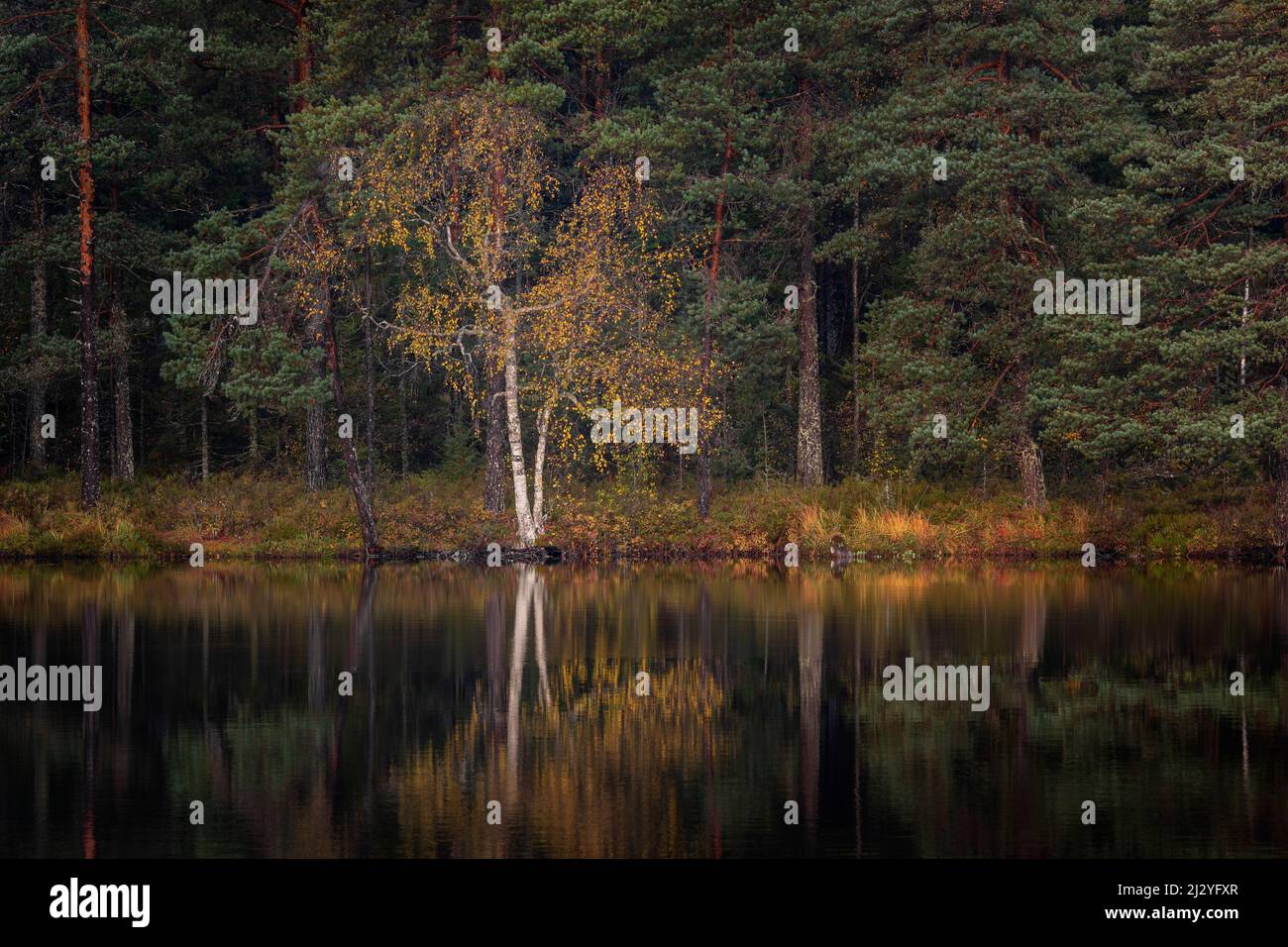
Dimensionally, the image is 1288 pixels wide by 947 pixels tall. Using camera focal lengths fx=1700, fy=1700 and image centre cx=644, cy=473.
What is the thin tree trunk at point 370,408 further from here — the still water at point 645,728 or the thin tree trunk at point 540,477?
the still water at point 645,728

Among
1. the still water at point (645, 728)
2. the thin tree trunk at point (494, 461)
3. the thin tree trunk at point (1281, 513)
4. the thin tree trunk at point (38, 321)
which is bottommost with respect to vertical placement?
the still water at point (645, 728)

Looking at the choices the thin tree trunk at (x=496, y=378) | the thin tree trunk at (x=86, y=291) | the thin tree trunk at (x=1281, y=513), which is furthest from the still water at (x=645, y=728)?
the thin tree trunk at (x=86, y=291)

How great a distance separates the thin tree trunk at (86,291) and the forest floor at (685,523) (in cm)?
106

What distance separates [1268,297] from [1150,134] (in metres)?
5.31

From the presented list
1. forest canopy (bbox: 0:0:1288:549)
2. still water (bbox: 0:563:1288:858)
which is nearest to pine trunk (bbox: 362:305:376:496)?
forest canopy (bbox: 0:0:1288:549)

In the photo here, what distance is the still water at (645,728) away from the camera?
13.7m

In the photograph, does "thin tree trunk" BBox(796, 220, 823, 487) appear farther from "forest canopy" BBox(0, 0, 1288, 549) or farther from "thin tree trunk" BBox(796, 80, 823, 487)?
"forest canopy" BBox(0, 0, 1288, 549)

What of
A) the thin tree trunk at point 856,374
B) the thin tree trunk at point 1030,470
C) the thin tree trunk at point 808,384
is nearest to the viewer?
the thin tree trunk at point 1030,470

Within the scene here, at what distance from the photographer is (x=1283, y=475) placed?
135 ft

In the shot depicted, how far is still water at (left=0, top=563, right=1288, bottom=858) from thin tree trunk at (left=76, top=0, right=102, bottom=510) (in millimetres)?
14086

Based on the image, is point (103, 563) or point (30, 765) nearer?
point (30, 765)
